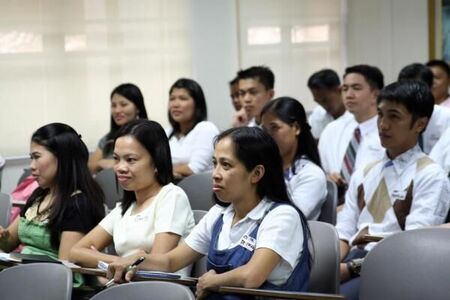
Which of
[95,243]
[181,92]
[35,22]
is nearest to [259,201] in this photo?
[95,243]

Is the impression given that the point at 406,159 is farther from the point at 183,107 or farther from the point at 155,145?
the point at 183,107

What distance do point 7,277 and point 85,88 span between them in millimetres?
3549

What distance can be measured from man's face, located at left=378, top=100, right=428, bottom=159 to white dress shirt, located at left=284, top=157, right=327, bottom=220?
44 centimetres

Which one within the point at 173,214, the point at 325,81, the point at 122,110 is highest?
the point at 325,81

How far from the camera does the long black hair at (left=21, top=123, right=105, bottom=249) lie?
3570 mm

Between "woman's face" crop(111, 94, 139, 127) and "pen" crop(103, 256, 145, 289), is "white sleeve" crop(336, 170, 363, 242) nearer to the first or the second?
"pen" crop(103, 256, 145, 289)

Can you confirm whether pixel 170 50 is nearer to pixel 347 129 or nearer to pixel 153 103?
pixel 153 103

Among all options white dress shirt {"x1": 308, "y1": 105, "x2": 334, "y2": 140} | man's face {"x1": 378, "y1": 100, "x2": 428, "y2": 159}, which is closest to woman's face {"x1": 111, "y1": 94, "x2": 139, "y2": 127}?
white dress shirt {"x1": 308, "y1": 105, "x2": 334, "y2": 140}

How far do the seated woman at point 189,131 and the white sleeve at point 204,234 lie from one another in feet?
7.12

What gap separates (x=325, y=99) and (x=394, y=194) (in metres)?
2.84

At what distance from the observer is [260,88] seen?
215 inches

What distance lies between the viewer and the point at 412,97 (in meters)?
3.57

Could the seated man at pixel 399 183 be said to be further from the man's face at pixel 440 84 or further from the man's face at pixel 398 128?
the man's face at pixel 440 84

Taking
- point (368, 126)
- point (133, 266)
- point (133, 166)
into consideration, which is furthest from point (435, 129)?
point (133, 266)
